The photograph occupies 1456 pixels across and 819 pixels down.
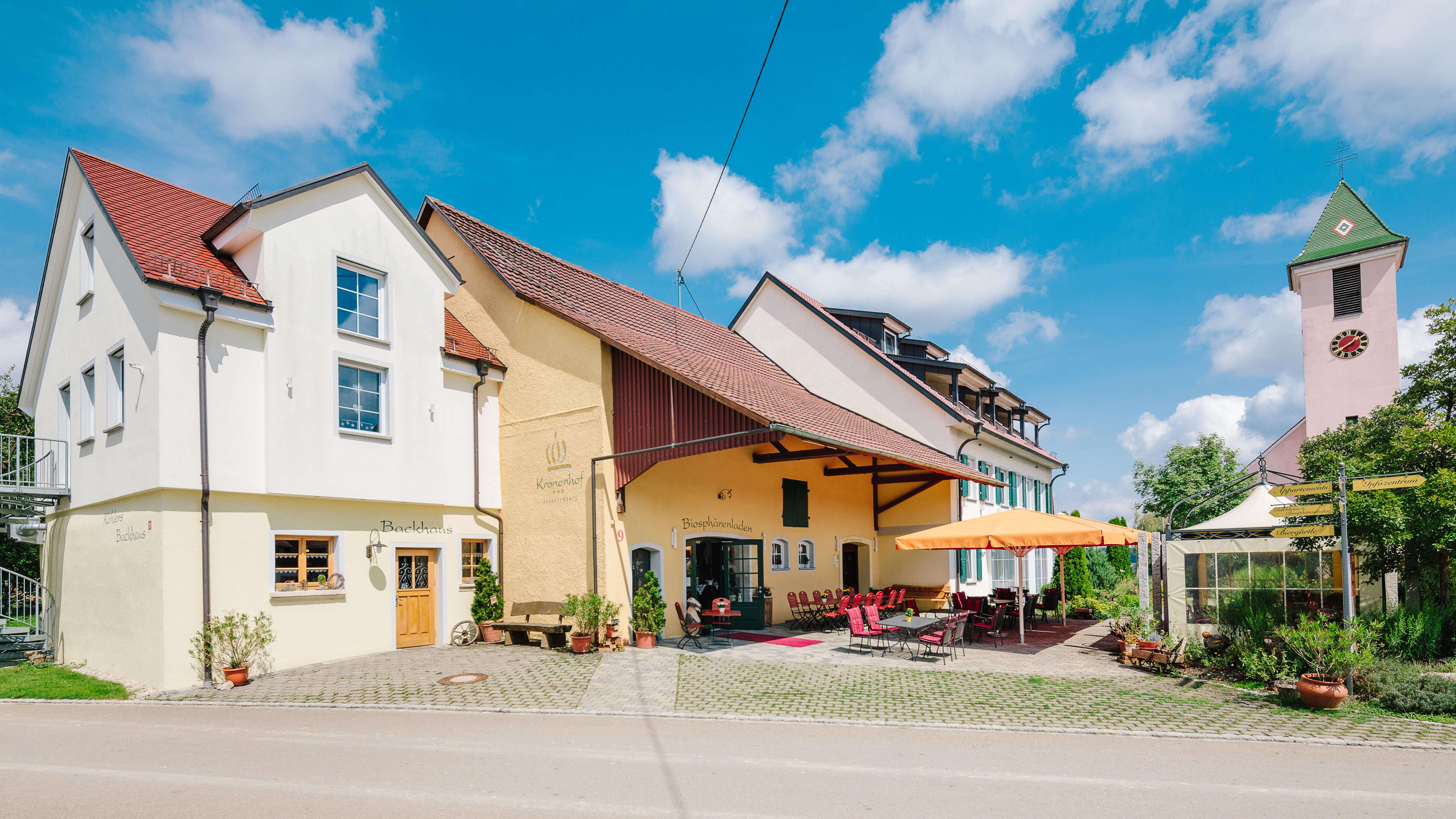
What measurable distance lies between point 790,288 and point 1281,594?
15.3m

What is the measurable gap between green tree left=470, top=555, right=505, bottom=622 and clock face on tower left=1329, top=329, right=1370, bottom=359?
2942 cm

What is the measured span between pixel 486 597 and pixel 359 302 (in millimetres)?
6042

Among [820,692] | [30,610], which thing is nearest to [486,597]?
[820,692]

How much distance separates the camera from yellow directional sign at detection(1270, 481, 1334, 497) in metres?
10.1

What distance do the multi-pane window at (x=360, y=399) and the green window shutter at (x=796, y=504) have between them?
946 centimetres

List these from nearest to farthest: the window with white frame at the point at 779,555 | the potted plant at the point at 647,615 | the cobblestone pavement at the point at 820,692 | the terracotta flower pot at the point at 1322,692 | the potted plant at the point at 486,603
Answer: the cobblestone pavement at the point at 820,692, the terracotta flower pot at the point at 1322,692, the potted plant at the point at 647,615, the potted plant at the point at 486,603, the window with white frame at the point at 779,555

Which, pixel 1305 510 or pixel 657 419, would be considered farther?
pixel 657 419

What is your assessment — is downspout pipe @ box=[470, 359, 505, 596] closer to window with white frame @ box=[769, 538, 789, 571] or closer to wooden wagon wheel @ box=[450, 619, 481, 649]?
wooden wagon wheel @ box=[450, 619, 481, 649]

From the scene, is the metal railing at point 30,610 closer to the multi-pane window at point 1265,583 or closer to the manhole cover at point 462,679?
the manhole cover at point 462,679

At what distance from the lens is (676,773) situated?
6727 mm

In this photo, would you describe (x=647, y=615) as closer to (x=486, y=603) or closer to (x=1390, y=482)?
(x=486, y=603)

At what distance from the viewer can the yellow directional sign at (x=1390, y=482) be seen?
9.67m

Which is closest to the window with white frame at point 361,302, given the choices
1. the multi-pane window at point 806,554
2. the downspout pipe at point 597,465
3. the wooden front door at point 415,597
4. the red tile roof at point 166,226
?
→ the red tile roof at point 166,226

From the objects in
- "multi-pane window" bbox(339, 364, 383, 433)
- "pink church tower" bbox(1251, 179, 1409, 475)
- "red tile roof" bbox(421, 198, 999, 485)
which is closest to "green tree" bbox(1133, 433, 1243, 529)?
"pink church tower" bbox(1251, 179, 1409, 475)
